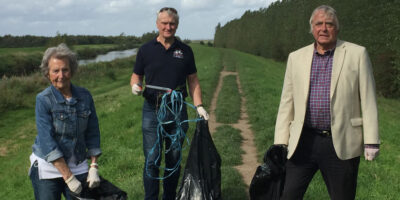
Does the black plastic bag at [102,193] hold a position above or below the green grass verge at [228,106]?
above

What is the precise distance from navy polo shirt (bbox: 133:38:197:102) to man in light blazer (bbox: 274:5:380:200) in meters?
1.20

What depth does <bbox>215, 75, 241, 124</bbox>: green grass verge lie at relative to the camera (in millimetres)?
9336

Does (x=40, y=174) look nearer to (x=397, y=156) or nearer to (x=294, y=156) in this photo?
(x=294, y=156)

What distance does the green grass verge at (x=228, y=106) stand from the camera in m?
9.34

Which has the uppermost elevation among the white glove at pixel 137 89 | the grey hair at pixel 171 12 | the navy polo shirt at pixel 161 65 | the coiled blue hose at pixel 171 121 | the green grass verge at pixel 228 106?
the grey hair at pixel 171 12

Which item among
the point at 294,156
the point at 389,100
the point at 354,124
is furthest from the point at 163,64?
the point at 389,100

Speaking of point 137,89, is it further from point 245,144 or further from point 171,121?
point 245,144

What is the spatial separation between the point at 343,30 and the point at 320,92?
58.4 feet

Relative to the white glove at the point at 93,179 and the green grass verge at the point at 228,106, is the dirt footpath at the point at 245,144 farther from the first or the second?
the white glove at the point at 93,179

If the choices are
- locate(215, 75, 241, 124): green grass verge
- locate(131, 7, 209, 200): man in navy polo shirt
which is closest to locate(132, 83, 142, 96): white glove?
locate(131, 7, 209, 200): man in navy polo shirt

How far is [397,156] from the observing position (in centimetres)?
658

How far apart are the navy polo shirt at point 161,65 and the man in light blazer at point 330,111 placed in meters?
1.20

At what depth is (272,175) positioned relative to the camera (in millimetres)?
3385

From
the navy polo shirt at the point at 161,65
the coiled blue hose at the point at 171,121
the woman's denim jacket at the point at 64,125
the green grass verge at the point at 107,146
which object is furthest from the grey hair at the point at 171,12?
the green grass verge at the point at 107,146
